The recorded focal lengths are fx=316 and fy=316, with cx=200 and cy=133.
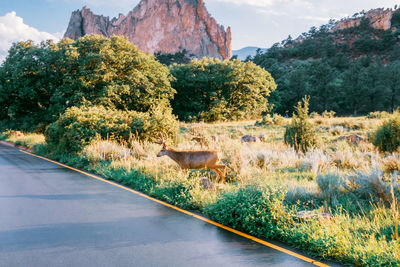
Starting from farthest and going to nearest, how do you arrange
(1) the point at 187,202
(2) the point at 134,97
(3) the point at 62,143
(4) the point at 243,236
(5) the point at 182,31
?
(5) the point at 182,31 < (2) the point at 134,97 < (3) the point at 62,143 < (1) the point at 187,202 < (4) the point at 243,236

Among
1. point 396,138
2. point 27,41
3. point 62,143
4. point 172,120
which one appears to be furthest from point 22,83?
point 396,138

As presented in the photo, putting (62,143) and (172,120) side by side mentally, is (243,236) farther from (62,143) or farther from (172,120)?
(62,143)

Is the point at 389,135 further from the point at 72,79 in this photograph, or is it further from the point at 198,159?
the point at 72,79

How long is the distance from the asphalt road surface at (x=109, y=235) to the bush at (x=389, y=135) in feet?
34.1

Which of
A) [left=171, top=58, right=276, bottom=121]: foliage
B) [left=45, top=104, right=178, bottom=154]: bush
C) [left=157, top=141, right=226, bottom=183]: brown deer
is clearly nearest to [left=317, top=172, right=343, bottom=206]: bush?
[left=157, top=141, right=226, bottom=183]: brown deer

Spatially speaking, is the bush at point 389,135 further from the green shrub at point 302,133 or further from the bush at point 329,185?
the bush at point 329,185

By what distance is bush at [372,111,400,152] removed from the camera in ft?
42.4

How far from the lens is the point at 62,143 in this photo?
52.3 feet

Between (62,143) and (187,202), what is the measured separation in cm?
1093

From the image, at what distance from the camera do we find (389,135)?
519 inches

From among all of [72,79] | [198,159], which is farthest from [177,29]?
[198,159]

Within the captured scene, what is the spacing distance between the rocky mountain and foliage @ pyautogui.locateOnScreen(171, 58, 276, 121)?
7933 centimetres

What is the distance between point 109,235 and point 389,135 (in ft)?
40.5

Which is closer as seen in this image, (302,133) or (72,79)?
(302,133)
